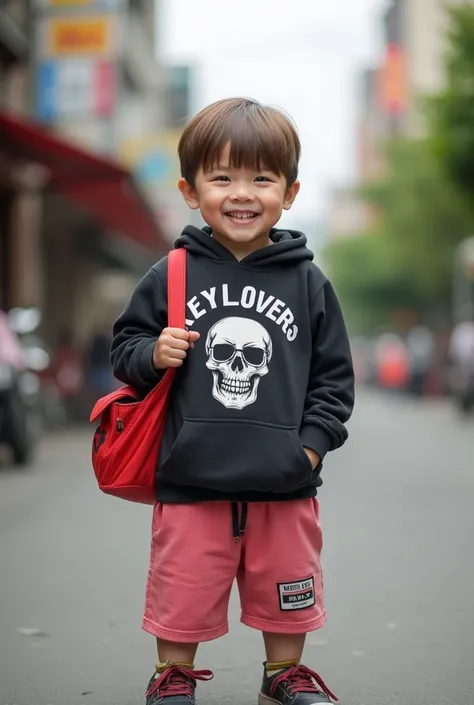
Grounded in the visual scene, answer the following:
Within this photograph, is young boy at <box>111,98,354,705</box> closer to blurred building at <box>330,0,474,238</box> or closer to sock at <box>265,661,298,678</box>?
sock at <box>265,661,298,678</box>

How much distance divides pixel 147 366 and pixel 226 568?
537 millimetres

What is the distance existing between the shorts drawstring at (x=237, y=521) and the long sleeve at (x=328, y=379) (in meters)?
0.23

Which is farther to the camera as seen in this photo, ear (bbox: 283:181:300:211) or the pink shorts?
ear (bbox: 283:181:300:211)

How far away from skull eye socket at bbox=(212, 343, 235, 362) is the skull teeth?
0.18ft

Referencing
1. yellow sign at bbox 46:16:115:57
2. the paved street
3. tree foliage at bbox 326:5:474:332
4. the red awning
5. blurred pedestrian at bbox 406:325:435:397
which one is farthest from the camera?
blurred pedestrian at bbox 406:325:435:397

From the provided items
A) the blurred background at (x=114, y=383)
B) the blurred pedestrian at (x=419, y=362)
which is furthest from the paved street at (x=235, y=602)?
the blurred pedestrian at (x=419, y=362)

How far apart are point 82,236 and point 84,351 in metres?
5.12

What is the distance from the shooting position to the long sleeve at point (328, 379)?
3.23 metres

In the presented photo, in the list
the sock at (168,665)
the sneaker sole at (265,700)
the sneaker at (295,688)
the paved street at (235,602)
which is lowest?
the paved street at (235,602)

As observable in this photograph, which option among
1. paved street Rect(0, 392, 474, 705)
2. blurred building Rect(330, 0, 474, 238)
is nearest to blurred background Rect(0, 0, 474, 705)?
paved street Rect(0, 392, 474, 705)

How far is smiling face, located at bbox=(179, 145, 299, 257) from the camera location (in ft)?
10.6

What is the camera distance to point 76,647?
454 cm

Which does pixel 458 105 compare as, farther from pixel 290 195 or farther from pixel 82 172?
pixel 290 195

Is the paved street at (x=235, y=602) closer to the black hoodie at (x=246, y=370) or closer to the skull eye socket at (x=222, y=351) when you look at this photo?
the black hoodie at (x=246, y=370)
